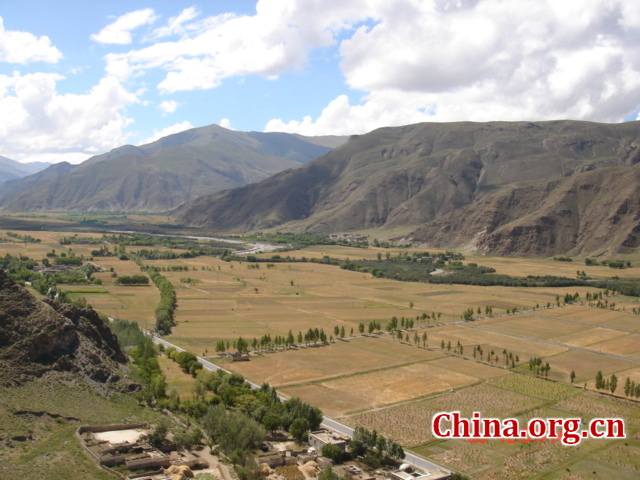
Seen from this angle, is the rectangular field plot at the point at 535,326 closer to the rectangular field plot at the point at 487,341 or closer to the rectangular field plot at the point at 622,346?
the rectangular field plot at the point at 487,341

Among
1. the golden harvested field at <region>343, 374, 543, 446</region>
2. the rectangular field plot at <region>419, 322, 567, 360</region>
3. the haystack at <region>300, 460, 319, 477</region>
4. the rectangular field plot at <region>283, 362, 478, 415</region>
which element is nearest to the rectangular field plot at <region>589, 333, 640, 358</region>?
the rectangular field plot at <region>419, 322, 567, 360</region>

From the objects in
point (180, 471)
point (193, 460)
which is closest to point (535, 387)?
point (193, 460)

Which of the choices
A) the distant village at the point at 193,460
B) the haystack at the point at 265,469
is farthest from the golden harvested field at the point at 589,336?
the haystack at the point at 265,469

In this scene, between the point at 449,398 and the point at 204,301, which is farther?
the point at 204,301

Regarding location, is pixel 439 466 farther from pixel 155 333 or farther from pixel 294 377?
pixel 155 333

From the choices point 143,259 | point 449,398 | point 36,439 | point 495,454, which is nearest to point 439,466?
point 495,454

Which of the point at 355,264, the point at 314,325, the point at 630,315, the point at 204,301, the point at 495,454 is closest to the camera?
the point at 495,454

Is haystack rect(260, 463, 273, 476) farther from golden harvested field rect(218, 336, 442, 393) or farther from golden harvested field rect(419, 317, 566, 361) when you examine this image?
golden harvested field rect(419, 317, 566, 361)
